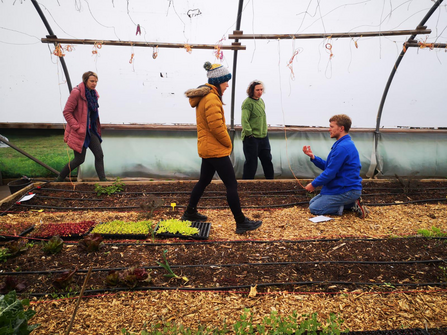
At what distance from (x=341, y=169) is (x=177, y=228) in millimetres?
2329

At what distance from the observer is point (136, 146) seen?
19.6 feet

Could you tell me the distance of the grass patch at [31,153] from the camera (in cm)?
603

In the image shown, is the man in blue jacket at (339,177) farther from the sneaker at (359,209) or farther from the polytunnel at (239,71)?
the polytunnel at (239,71)

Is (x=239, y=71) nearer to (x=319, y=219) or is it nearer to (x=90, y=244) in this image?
(x=319, y=219)

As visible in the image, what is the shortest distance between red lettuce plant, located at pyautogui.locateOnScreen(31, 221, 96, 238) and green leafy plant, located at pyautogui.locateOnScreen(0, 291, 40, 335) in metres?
1.64

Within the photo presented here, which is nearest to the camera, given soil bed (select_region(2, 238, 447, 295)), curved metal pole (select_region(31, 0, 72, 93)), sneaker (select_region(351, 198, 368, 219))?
soil bed (select_region(2, 238, 447, 295))

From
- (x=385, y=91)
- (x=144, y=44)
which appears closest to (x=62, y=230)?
(x=144, y=44)

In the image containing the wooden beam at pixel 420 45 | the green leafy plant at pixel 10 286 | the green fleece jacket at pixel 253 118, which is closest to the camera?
the green leafy plant at pixel 10 286

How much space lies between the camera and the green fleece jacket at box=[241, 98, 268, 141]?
194 inches

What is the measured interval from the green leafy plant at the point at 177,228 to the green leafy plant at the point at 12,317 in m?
1.69

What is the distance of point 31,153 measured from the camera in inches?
239

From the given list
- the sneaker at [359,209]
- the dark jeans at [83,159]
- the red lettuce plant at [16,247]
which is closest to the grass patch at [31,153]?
the dark jeans at [83,159]

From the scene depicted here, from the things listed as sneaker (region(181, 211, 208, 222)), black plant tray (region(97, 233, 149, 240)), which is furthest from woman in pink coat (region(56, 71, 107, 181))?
sneaker (region(181, 211, 208, 222))

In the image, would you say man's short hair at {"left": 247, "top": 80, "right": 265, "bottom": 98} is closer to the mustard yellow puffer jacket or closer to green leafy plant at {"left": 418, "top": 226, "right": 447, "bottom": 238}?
the mustard yellow puffer jacket
